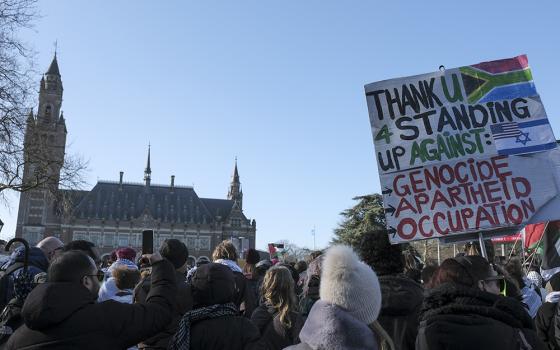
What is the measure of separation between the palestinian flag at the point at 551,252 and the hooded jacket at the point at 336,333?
16.1 ft

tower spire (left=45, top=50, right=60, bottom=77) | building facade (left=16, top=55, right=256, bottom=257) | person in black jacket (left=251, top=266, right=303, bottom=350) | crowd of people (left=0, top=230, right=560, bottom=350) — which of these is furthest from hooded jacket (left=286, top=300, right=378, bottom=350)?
tower spire (left=45, top=50, right=60, bottom=77)

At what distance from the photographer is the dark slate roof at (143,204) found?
86312 millimetres

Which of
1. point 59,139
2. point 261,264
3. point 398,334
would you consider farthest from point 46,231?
point 398,334

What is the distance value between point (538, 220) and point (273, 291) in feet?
8.82

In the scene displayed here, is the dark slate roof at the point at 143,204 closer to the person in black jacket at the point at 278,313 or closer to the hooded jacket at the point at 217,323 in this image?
the person in black jacket at the point at 278,313

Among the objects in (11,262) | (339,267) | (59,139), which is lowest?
(339,267)

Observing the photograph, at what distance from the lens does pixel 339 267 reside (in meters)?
2.67

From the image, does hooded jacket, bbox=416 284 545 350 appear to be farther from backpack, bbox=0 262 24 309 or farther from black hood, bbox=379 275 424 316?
backpack, bbox=0 262 24 309

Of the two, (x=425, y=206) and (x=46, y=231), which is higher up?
(x=46, y=231)

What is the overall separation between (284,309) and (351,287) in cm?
222

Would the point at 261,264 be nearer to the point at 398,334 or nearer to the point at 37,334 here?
the point at 398,334

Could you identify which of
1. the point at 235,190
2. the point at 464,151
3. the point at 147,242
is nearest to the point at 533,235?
the point at 464,151

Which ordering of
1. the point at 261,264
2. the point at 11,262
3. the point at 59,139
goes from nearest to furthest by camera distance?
the point at 11,262 < the point at 261,264 < the point at 59,139

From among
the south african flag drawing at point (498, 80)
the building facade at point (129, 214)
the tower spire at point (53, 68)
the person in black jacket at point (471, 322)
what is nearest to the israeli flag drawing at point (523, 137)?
the south african flag drawing at point (498, 80)
